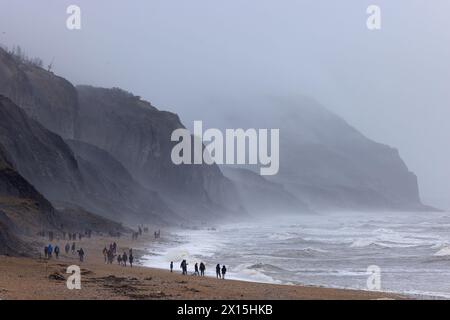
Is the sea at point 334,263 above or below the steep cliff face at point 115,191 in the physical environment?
below

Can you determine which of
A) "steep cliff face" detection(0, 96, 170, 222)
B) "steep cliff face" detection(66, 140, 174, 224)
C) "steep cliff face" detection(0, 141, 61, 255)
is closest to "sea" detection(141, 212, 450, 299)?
"steep cliff face" detection(0, 141, 61, 255)

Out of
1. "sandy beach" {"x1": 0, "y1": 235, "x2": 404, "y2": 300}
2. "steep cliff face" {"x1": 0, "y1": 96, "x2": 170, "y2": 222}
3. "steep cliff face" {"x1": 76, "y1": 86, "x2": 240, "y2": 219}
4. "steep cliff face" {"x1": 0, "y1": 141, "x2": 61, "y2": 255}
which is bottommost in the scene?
"sandy beach" {"x1": 0, "y1": 235, "x2": 404, "y2": 300}

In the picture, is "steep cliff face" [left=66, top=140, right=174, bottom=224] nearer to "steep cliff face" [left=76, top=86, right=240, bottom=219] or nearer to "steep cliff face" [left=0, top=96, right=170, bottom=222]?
"steep cliff face" [left=0, top=96, right=170, bottom=222]

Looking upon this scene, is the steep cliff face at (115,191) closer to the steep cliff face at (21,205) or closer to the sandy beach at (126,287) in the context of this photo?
the steep cliff face at (21,205)

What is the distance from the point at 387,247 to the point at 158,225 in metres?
47.1

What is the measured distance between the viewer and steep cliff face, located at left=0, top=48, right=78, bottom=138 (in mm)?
77625

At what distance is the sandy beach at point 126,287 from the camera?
58.6ft

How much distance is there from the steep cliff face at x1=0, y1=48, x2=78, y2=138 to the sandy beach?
57.7m

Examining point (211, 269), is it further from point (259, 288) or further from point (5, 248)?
point (5, 248)

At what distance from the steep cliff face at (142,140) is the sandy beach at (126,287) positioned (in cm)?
8195

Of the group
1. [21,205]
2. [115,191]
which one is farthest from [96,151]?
[21,205]

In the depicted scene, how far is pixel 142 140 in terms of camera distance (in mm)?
121625

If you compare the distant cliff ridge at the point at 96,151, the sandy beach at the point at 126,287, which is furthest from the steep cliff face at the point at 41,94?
the sandy beach at the point at 126,287
